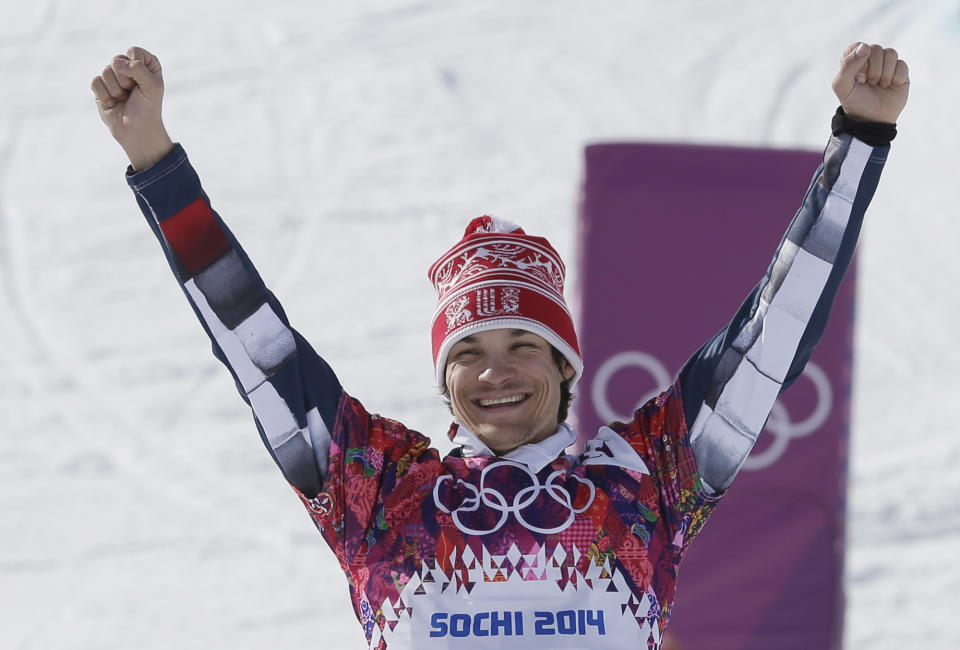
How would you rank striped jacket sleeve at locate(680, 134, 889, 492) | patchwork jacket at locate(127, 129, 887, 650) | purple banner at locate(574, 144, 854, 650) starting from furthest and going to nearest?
purple banner at locate(574, 144, 854, 650)
striped jacket sleeve at locate(680, 134, 889, 492)
patchwork jacket at locate(127, 129, 887, 650)

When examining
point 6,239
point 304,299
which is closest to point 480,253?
point 304,299

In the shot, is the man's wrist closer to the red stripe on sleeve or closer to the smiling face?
the red stripe on sleeve

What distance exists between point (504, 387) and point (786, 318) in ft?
1.31

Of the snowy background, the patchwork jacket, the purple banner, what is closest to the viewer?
the patchwork jacket

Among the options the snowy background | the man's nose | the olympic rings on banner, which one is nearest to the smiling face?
the man's nose

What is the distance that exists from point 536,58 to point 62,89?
13.4 feet

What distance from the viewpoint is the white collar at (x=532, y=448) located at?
194 centimetres

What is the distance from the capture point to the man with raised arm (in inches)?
72.1

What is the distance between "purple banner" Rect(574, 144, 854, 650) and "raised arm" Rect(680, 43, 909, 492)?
1.82m

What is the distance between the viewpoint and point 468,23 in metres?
12.6

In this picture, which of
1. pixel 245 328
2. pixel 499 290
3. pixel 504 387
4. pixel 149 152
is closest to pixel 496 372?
pixel 504 387

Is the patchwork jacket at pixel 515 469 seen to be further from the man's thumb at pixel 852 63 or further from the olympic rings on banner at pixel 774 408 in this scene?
the olympic rings on banner at pixel 774 408

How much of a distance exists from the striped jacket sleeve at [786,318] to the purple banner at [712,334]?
182 centimetres

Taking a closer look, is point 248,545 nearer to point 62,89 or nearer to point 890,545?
point 890,545
